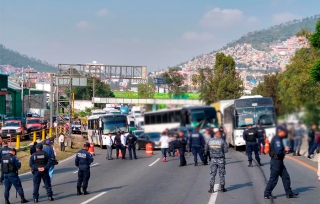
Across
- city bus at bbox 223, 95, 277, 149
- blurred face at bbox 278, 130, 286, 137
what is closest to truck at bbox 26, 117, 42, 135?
city bus at bbox 223, 95, 277, 149

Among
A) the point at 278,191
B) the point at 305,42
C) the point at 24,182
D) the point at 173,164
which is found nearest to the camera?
the point at 305,42

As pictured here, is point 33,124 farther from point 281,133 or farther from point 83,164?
point 281,133

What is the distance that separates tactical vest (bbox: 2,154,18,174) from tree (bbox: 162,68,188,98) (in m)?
11.1

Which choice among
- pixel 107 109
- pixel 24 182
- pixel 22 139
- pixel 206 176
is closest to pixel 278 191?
pixel 206 176

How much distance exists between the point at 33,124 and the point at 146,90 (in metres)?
50.7

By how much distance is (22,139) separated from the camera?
174ft

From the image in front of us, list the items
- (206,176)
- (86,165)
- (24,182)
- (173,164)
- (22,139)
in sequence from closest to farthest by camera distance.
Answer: (86,165), (206,176), (24,182), (173,164), (22,139)

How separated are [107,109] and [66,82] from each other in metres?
0.83

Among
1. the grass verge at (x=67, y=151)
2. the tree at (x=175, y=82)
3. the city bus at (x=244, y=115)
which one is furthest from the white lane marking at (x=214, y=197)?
the grass verge at (x=67, y=151)

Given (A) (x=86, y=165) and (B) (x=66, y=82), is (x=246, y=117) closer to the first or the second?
(B) (x=66, y=82)

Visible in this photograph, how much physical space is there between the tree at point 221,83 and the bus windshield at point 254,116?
22 cm

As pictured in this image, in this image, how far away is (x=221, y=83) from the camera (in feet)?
20.0

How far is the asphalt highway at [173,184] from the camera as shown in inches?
581

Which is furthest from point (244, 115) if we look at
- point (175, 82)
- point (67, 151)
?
point (67, 151)
